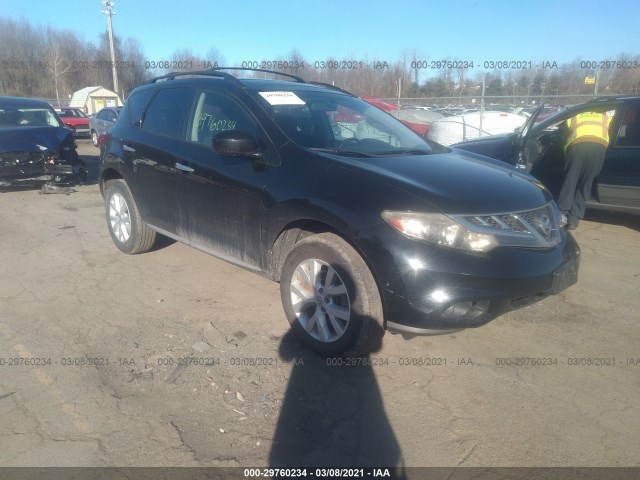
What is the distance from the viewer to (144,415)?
2.55 m

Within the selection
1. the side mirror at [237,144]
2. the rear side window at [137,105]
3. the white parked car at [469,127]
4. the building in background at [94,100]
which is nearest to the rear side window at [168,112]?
the rear side window at [137,105]

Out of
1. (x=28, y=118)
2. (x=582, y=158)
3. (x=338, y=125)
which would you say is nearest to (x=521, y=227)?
(x=338, y=125)

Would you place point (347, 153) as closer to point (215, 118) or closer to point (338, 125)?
point (338, 125)

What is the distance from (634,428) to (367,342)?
57.9 inches

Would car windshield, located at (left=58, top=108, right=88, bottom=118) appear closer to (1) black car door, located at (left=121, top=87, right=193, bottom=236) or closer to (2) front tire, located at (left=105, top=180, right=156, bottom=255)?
(2) front tire, located at (left=105, top=180, right=156, bottom=255)

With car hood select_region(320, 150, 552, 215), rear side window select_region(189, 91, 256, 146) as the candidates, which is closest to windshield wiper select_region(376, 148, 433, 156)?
car hood select_region(320, 150, 552, 215)

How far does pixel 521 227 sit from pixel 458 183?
461 mm

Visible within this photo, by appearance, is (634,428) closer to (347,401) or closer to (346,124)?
(347,401)

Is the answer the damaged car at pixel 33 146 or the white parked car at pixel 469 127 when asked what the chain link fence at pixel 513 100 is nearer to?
the white parked car at pixel 469 127

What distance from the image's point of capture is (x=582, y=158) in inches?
224

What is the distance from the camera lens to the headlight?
8.64 feet

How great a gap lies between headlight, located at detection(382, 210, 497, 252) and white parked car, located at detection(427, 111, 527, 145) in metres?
10.1

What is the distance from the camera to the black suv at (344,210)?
2650 millimetres

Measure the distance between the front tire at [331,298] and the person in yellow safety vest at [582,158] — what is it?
13.4 feet
